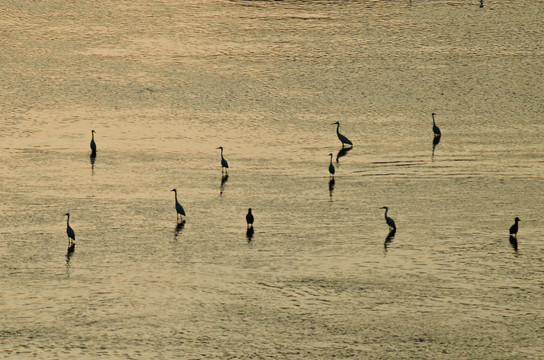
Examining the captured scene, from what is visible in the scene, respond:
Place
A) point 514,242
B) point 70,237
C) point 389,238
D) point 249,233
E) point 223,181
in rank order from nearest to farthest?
point 70,237 < point 514,242 < point 389,238 < point 249,233 < point 223,181

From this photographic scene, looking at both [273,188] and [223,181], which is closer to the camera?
[273,188]

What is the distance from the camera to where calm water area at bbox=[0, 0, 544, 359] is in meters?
33.3

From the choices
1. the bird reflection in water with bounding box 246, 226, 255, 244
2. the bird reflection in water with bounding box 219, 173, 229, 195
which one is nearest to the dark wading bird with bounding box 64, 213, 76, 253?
the bird reflection in water with bounding box 246, 226, 255, 244

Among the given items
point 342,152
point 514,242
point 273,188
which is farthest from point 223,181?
point 514,242

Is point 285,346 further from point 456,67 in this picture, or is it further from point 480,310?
point 456,67

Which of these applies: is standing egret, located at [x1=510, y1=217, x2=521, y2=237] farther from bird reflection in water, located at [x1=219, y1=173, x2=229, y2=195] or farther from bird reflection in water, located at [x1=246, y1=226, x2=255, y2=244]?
Result: bird reflection in water, located at [x1=219, y1=173, x2=229, y2=195]

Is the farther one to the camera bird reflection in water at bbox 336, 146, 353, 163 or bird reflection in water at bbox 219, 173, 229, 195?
bird reflection in water at bbox 336, 146, 353, 163

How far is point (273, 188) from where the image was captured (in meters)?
48.7

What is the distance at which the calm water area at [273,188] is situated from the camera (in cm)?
3328

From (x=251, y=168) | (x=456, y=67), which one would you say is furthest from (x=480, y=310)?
(x=456, y=67)

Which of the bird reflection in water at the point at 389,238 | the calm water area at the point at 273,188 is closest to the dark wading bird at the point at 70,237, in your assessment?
the calm water area at the point at 273,188

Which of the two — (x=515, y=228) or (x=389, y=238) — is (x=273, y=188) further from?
(x=515, y=228)

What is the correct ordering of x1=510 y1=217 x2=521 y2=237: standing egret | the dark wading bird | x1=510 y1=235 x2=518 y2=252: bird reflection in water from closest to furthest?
1. x1=510 y1=235 x2=518 y2=252: bird reflection in water
2. the dark wading bird
3. x1=510 y1=217 x2=521 y2=237: standing egret

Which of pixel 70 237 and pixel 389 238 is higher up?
pixel 389 238
